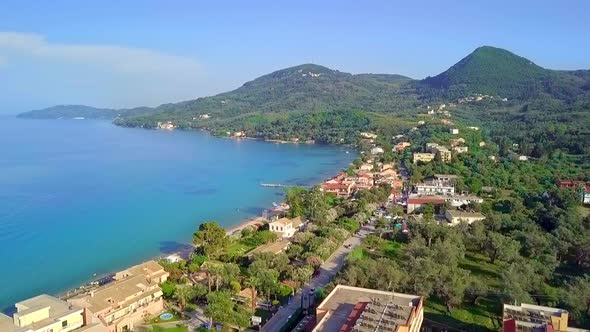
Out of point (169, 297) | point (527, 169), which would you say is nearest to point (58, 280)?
point (169, 297)

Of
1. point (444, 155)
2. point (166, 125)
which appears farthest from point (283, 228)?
point (166, 125)

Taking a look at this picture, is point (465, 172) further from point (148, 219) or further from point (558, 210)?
point (148, 219)

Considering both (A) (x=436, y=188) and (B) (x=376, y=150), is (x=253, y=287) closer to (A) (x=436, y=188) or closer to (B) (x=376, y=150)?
(A) (x=436, y=188)

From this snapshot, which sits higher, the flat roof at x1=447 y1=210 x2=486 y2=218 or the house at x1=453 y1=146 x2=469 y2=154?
the house at x1=453 y1=146 x2=469 y2=154

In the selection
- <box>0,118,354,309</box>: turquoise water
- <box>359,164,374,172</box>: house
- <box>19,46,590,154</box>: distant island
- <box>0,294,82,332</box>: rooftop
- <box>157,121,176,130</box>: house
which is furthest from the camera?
<box>157,121,176,130</box>: house

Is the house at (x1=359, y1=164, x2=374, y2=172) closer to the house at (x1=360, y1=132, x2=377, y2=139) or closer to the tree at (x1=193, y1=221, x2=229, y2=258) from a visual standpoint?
the house at (x1=360, y1=132, x2=377, y2=139)

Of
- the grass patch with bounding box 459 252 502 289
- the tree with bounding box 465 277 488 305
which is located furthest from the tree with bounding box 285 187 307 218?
the tree with bounding box 465 277 488 305
